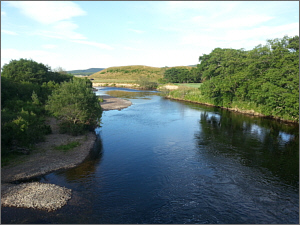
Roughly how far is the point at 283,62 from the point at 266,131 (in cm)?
1693

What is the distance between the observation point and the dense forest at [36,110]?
2373cm

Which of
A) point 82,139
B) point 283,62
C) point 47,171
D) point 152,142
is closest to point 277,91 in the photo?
point 283,62

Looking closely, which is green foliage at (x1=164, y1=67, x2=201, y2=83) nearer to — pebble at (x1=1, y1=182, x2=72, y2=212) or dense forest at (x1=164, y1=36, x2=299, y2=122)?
dense forest at (x1=164, y1=36, x2=299, y2=122)

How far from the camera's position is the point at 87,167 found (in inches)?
892

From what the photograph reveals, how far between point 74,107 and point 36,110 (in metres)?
7.99

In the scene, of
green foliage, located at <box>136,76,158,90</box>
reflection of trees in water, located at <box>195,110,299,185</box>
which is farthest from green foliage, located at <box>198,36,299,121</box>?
green foliage, located at <box>136,76,158,90</box>

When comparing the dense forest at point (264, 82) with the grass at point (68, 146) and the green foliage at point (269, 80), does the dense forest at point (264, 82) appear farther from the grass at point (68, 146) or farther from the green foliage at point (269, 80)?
the grass at point (68, 146)

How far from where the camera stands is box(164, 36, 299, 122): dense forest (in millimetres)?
41531

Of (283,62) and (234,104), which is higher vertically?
(283,62)

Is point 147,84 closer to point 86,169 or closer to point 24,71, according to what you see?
point 24,71

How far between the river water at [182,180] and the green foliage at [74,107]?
3.87 metres

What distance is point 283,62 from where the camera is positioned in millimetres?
44406

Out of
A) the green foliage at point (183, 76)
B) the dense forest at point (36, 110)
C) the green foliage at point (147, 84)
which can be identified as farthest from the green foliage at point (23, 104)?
the green foliage at point (183, 76)

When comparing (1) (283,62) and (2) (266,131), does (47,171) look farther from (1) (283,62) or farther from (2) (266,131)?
(1) (283,62)
